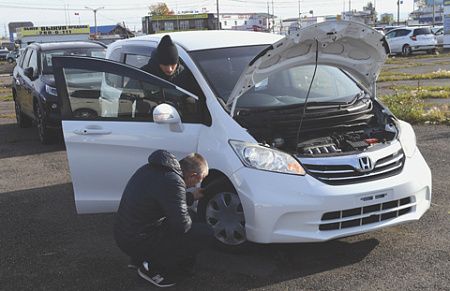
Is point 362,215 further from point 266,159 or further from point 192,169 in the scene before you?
point 192,169

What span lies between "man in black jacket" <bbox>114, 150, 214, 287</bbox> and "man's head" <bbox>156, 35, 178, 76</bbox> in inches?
56.7

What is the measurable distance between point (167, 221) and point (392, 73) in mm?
18342

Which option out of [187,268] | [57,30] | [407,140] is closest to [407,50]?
[57,30]

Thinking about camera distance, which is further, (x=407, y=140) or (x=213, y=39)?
(x=213, y=39)

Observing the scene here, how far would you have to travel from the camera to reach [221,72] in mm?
5195

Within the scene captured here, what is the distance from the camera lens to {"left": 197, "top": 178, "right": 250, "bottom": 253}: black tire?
4.45 meters

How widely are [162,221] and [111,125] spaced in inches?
54.4

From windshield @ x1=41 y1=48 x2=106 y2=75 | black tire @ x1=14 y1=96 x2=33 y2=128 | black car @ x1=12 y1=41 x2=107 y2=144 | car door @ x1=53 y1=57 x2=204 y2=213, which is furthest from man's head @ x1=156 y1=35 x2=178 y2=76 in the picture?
black tire @ x1=14 y1=96 x2=33 y2=128

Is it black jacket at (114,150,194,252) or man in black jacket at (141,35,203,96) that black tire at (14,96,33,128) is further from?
black jacket at (114,150,194,252)

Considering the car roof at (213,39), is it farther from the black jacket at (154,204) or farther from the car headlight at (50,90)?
the car headlight at (50,90)

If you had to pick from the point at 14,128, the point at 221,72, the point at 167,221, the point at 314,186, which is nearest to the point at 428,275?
the point at 314,186

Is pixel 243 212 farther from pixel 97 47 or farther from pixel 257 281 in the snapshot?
pixel 97 47

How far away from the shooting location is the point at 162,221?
4047mm

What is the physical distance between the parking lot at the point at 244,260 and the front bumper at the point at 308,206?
0.31 meters
